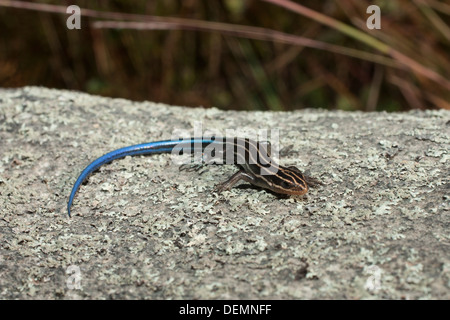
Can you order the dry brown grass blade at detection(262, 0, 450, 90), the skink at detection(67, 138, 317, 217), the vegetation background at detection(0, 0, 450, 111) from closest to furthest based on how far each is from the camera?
the skink at detection(67, 138, 317, 217)
the dry brown grass blade at detection(262, 0, 450, 90)
the vegetation background at detection(0, 0, 450, 111)

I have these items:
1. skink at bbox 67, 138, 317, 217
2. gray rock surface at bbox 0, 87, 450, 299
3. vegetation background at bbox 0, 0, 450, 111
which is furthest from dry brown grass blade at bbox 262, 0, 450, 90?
skink at bbox 67, 138, 317, 217

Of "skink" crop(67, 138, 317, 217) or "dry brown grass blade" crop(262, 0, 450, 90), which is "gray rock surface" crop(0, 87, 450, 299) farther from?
"dry brown grass blade" crop(262, 0, 450, 90)

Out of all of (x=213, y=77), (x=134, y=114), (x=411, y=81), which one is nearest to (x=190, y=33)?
(x=213, y=77)

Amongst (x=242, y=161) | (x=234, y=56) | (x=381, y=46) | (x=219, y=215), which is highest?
(x=234, y=56)

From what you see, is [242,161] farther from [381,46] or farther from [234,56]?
[234,56]

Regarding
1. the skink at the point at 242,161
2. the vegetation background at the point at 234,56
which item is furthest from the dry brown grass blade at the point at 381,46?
the skink at the point at 242,161

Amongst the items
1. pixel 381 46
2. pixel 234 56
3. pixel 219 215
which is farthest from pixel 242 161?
pixel 234 56

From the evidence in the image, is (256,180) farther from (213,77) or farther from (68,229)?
(213,77)
